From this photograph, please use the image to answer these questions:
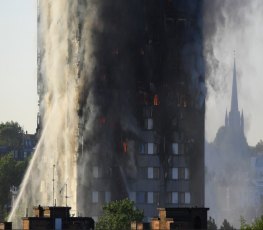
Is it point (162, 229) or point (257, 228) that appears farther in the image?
point (257, 228)

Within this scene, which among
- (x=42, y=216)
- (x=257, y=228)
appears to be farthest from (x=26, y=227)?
(x=257, y=228)

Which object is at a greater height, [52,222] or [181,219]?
[52,222]

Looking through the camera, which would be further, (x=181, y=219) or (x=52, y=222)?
(x=52, y=222)

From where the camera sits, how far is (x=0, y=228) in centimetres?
19862

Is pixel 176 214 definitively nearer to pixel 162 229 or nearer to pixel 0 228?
pixel 162 229

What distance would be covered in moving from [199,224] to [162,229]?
22.8ft

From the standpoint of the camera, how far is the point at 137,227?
198500 millimetres

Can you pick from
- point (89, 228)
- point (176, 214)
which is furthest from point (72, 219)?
point (176, 214)

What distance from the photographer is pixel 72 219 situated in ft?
652

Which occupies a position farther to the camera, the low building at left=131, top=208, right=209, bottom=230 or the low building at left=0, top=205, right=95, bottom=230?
the low building at left=0, top=205, right=95, bottom=230

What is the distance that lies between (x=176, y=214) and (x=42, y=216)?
1796 cm

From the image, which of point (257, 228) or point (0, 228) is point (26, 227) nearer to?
point (0, 228)

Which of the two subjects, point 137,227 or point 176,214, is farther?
point 137,227

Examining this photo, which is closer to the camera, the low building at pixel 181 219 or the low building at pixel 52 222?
the low building at pixel 181 219
